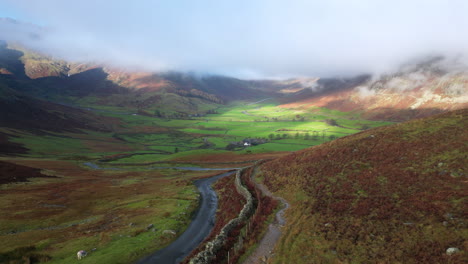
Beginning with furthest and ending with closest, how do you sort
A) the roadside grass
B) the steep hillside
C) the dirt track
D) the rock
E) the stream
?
the roadside grass → the stream → the dirt track → the steep hillside → the rock

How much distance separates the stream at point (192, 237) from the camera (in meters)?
34.1

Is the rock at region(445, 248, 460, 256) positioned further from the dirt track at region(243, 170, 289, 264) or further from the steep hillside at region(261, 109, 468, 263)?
the dirt track at region(243, 170, 289, 264)

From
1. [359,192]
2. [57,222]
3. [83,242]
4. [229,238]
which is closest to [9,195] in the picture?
[57,222]

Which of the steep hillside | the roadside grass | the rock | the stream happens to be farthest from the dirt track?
the roadside grass

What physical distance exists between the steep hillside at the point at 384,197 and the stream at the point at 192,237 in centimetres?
1479

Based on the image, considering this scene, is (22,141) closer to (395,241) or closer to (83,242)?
(83,242)

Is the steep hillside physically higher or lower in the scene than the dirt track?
higher

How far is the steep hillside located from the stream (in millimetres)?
14786

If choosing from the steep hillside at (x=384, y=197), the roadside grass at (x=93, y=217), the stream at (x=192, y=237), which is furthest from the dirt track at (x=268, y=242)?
the roadside grass at (x=93, y=217)

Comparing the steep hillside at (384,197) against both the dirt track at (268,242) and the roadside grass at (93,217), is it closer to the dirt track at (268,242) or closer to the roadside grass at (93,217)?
the dirt track at (268,242)

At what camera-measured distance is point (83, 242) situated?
36.4m

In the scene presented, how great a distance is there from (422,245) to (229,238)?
2107 cm

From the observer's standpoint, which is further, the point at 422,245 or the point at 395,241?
the point at 395,241

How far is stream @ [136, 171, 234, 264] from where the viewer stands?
112ft
